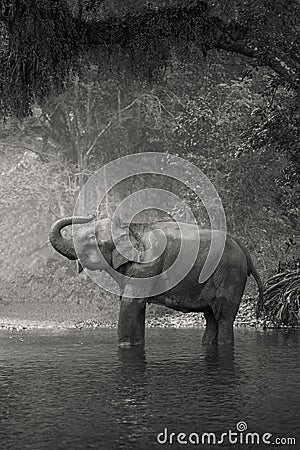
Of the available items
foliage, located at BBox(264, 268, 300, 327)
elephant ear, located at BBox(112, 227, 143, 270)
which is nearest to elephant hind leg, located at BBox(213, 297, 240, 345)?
elephant ear, located at BBox(112, 227, 143, 270)

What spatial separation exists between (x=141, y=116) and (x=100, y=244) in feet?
40.9

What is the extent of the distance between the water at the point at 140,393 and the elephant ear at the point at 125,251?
0.92 m

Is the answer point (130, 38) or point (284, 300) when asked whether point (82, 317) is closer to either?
point (284, 300)

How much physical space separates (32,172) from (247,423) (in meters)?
19.2

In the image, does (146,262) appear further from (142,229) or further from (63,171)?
(63,171)

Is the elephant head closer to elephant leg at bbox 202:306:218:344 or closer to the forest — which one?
elephant leg at bbox 202:306:218:344

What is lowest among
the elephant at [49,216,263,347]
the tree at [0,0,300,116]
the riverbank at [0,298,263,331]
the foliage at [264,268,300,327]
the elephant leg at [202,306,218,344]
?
the riverbank at [0,298,263,331]

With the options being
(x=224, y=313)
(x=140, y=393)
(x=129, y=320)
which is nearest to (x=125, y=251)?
(x=129, y=320)

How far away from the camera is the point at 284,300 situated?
12.6 metres

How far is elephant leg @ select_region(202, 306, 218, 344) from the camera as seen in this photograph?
31.3 ft

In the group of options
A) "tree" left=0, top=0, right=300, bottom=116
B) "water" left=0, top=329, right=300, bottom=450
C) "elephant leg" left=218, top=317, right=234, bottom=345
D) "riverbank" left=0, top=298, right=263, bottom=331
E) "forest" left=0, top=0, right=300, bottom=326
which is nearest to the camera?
"water" left=0, top=329, right=300, bottom=450

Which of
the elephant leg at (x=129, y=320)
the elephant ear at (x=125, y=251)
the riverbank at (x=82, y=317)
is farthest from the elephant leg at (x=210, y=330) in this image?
the riverbank at (x=82, y=317)

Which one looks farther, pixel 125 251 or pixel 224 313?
pixel 224 313

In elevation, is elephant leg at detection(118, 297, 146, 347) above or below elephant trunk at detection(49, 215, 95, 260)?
below
